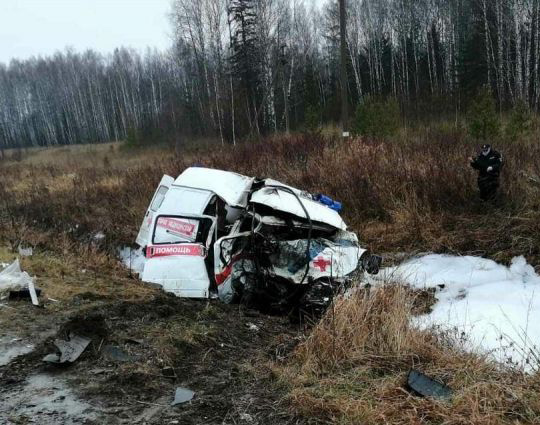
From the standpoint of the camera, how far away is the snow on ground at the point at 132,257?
10547 millimetres

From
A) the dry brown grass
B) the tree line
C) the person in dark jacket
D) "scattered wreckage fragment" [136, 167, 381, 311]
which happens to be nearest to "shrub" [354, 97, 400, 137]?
the tree line

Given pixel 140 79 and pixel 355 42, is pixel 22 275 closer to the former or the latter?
pixel 355 42

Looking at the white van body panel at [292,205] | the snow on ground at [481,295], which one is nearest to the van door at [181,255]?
the white van body panel at [292,205]

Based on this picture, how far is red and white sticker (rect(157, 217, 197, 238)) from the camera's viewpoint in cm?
671

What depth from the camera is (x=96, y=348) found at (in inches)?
165

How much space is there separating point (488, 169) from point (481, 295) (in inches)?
118

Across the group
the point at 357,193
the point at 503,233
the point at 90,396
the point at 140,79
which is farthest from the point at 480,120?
the point at 140,79

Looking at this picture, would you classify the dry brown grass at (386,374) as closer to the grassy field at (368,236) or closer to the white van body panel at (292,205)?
the grassy field at (368,236)

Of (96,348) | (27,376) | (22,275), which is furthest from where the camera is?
(22,275)

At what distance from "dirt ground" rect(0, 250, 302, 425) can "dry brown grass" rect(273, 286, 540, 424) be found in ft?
0.95

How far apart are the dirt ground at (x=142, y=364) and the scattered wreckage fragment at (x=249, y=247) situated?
0.57 meters

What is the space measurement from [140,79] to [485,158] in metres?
63.2

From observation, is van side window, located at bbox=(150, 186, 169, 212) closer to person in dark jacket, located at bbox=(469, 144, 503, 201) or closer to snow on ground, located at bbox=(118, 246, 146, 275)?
snow on ground, located at bbox=(118, 246, 146, 275)

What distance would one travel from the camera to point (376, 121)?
16750 mm
